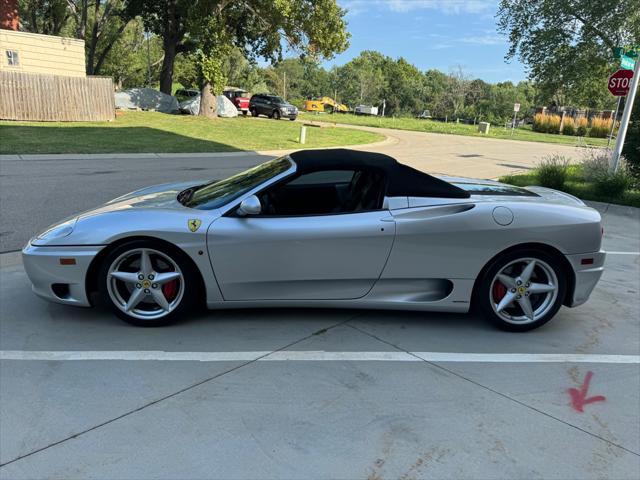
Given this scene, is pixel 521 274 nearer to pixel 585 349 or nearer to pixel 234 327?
pixel 585 349

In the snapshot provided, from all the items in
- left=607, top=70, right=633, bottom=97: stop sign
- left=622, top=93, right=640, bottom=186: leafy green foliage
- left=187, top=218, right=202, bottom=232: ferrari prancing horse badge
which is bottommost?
left=187, top=218, right=202, bottom=232: ferrari prancing horse badge

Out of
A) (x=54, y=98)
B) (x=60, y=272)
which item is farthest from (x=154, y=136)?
(x=60, y=272)

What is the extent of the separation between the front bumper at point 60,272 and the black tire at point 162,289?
0.12 m

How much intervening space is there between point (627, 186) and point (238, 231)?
9.30 meters

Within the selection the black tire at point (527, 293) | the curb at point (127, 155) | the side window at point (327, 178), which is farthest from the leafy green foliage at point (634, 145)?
the side window at point (327, 178)

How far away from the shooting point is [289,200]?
4.12 metres

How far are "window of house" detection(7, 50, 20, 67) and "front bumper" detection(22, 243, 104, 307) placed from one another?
22.2 m

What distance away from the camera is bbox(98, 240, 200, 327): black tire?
3.57 meters

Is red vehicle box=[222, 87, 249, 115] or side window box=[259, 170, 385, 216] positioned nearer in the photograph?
side window box=[259, 170, 385, 216]

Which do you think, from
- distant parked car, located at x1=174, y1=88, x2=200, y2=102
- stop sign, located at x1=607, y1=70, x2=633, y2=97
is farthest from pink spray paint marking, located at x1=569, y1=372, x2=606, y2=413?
distant parked car, located at x1=174, y1=88, x2=200, y2=102

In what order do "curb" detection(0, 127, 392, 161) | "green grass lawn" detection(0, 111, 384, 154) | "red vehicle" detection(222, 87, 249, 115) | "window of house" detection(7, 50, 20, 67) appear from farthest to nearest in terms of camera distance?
"red vehicle" detection(222, 87, 249, 115)
"window of house" detection(7, 50, 20, 67)
"green grass lawn" detection(0, 111, 384, 154)
"curb" detection(0, 127, 392, 161)

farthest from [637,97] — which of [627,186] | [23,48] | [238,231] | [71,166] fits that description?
[23,48]

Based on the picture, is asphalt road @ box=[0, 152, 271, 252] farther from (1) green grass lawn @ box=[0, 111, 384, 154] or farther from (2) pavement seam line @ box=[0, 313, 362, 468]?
(2) pavement seam line @ box=[0, 313, 362, 468]

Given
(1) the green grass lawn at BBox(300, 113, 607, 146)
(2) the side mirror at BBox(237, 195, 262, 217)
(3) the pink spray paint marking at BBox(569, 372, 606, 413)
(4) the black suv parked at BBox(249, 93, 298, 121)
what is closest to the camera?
(3) the pink spray paint marking at BBox(569, 372, 606, 413)
